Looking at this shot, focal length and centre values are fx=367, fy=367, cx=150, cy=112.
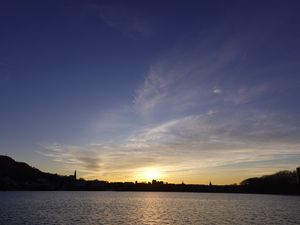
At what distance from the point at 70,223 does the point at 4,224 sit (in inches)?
560

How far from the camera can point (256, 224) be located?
301ft

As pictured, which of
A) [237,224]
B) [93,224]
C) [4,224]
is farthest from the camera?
[237,224]

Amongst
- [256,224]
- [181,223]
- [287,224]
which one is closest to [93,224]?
[181,223]

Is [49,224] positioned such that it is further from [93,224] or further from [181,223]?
[181,223]

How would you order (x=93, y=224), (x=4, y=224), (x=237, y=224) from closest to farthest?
(x=4, y=224) < (x=93, y=224) < (x=237, y=224)

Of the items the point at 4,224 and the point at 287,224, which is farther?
the point at 287,224

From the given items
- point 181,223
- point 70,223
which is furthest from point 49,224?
point 181,223

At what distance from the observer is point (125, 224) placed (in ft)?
285

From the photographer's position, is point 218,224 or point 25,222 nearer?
point 25,222

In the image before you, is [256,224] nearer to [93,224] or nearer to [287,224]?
[287,224]

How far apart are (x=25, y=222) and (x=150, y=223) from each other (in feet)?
96.6

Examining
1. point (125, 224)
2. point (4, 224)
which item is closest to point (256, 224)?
point (125, 224)

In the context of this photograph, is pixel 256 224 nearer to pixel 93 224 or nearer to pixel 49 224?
pixel 93 224

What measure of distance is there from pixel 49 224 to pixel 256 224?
50159 mm
